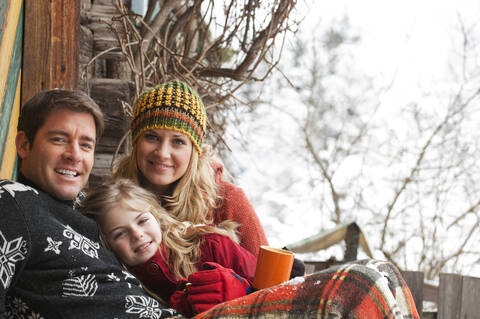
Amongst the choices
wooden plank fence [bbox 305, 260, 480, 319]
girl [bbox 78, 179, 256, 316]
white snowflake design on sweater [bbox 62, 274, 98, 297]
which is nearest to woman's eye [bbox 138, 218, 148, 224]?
girl [bbox 78, 179, 256, 316]

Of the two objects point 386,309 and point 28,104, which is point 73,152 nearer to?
point 28,104

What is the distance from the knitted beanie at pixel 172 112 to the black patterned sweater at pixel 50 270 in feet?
2.55

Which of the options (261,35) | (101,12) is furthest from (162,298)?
(261,35)

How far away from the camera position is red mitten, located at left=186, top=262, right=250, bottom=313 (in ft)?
4.84

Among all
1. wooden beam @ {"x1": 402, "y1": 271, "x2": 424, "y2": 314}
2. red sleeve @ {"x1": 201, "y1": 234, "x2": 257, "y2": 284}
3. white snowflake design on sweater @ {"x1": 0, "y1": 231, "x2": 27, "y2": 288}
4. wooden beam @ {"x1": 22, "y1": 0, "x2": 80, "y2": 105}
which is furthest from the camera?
wooden beam @ {"x1": 402, "y1": 271, "x2": 424, "y2": 314}

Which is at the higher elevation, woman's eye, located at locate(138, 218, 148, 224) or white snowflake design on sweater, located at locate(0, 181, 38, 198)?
white snowflake design on sweater, located at locate(0, 181, 38, 198)

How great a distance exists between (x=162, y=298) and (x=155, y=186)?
1.99 feet

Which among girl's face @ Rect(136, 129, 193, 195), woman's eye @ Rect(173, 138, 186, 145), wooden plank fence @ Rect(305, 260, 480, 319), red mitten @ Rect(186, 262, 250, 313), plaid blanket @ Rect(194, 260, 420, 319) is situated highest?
woman's eye @ Rect(173, 138, 186, 145)

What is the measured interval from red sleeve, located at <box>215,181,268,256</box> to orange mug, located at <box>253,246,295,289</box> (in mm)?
641

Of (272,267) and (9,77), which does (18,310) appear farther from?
(9,77)

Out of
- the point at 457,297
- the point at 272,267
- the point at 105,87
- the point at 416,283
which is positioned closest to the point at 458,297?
the point at 457,297

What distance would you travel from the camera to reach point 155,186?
220cm

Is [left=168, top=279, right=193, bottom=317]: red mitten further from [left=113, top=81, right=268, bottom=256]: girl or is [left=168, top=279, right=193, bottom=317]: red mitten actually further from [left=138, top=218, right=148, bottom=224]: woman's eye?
[left=113, top=81, right=268, bottom=256]: girl

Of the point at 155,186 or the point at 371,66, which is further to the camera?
the point at 371,66
